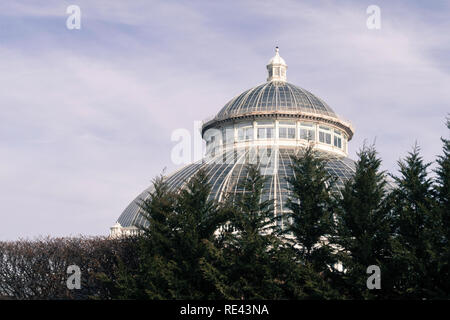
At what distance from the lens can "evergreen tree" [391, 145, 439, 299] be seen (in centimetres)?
3912

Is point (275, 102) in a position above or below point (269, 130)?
above

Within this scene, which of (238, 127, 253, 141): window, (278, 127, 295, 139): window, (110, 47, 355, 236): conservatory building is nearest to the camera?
(110, 47, 355, 236): conservatory building

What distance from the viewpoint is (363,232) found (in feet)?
142

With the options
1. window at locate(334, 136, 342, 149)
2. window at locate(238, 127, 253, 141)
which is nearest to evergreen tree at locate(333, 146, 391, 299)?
window at locate(238, 127, 253, 141)

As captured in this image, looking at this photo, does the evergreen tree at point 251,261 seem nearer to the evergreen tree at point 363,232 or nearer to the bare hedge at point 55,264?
the evergreen tree at point 363,232

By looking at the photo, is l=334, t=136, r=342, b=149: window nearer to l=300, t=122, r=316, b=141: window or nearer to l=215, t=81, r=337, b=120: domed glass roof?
l=215, t=81, r=337, b=120: domed glass roof

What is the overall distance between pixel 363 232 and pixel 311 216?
11.7 ft

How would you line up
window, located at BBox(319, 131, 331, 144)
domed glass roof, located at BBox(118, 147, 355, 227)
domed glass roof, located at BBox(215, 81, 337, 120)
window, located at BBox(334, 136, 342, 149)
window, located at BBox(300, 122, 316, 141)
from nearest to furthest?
1. domed glass roof, located at BBox(118, 147, 355, 227)
2. window, located at BBox(300, 122, 316, 141)
3. domed glass roof, located at BBox(215, 81, 337, 120)
4. window, located at BBox(319, 131, 331, 144)
5. window, located at BBox(334, 136, 342, 149)

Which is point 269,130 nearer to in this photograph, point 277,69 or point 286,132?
point 286,132

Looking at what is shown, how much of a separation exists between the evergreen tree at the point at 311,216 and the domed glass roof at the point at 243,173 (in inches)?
387

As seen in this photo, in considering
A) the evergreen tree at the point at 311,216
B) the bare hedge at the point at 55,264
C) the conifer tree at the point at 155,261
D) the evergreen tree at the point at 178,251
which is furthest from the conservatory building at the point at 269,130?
the evergreen tree at the point at 311,216

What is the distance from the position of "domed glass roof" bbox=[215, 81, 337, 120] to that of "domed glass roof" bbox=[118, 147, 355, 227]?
4764mm

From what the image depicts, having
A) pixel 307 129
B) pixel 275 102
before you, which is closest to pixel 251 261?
pixel 307 129

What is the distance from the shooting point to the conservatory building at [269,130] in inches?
2810
